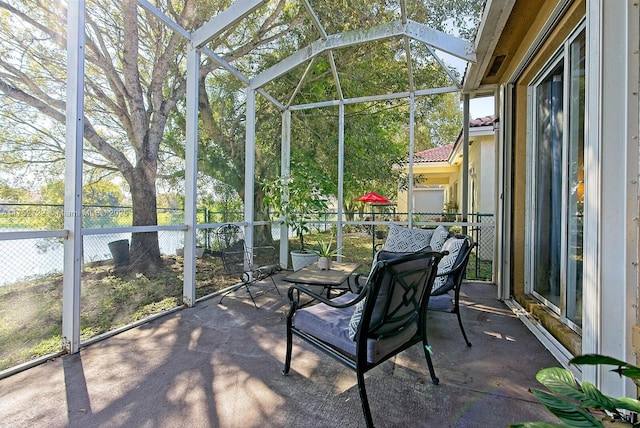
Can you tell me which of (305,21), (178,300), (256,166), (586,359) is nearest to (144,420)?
(586,359)

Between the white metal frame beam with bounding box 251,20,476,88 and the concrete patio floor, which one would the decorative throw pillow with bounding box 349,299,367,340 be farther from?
the white metal frame beam with bounding box 251,20,476,88

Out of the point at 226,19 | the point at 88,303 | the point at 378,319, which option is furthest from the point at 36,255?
the point at 226,19

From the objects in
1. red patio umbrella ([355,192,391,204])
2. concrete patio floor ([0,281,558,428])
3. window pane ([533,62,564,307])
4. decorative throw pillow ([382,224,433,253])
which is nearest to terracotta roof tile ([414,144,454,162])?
red patio umbrella ([355,192,391,204])

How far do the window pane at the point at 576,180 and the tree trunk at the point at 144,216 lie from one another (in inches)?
158

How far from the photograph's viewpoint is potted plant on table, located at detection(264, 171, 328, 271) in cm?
552

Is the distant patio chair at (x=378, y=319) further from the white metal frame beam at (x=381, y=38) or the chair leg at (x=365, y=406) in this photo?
the white metal frame beam at (x=381, y=38)

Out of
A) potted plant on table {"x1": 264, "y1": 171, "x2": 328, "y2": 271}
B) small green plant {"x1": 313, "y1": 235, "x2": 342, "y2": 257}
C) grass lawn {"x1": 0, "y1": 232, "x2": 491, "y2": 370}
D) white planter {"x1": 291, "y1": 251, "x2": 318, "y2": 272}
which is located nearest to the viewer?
grass lawn {"x1": 0, "y1": 232, "x2": 491, "y2": 370}

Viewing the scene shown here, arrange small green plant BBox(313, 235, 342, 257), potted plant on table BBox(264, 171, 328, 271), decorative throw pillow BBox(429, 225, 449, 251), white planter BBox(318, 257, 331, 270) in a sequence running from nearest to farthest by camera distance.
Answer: decorative throw pillow BBox(429, 225, 449, 251) < white planter BBox(318, 257, 331, 270) < small green plant BBox(313, 235, 342, 257) < potted plant on table BBox(264, 171, 328, 271)

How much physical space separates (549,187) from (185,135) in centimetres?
415

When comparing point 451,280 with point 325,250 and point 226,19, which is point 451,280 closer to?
point 325,250

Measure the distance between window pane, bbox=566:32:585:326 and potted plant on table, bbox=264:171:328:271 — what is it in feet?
11.8

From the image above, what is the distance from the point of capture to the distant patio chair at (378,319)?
165 centimetres

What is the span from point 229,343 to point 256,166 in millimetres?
3453

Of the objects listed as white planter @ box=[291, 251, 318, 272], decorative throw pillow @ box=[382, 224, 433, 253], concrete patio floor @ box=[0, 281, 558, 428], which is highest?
decorative throw pillow @ box=[382, 224, 433, 253]
